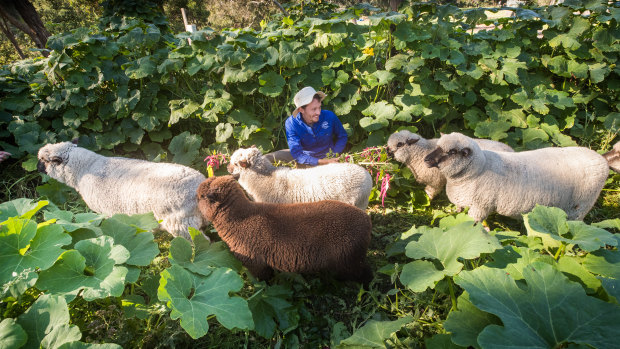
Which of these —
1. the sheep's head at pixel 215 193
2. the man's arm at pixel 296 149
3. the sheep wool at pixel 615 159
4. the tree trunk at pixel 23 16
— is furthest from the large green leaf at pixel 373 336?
the tree trunk at pixel 23 16

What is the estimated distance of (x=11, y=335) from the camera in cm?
141

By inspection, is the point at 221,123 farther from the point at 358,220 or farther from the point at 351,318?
the point at 351,318

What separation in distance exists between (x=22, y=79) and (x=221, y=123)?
3.46m

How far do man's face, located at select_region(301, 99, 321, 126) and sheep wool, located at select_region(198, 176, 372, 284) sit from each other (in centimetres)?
164

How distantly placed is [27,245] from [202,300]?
107 cm

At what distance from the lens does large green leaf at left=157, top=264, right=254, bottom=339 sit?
162 centimetres

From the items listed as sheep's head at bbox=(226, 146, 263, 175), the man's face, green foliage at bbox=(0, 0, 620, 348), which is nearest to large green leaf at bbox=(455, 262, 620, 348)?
green foliage at bbox=(0, 0, 620, 348)

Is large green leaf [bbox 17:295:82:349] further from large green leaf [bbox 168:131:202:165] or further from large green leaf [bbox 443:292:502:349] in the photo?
large green leaf [bbox 168:131:202:165]

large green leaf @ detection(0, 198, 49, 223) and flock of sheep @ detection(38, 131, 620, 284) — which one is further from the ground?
large green leaf @ detection(0, 198, 49, 223)

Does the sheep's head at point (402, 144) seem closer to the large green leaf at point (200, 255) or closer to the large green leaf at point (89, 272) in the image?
the large green leaf at point (200, 255)

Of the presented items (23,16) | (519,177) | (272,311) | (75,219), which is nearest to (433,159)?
(519,177)

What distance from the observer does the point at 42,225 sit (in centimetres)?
188

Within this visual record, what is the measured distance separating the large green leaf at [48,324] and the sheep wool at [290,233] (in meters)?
1.12

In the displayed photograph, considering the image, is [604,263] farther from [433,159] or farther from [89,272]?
[89,272]
